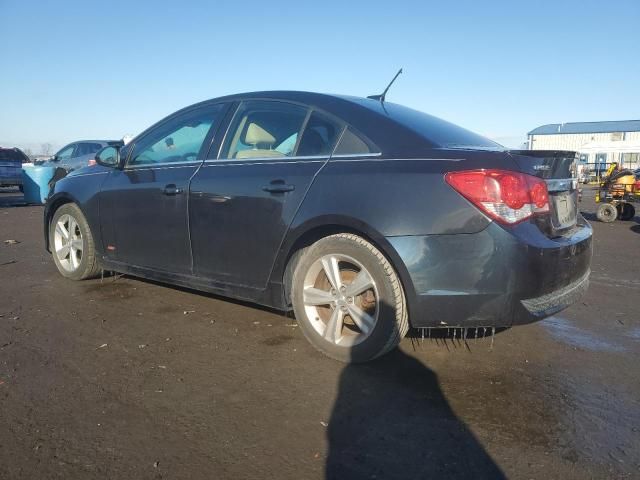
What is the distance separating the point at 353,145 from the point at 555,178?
1.18 m

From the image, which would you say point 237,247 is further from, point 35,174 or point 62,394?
point 35,174

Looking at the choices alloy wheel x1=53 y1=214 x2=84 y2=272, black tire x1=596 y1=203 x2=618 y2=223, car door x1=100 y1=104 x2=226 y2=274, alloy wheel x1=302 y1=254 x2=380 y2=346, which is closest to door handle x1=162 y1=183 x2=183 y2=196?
car door x1=100 y1=104 x2=226 y2=274

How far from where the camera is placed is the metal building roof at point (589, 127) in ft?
258

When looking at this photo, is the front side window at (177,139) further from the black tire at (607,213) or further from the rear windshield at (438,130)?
the black tire at (607,213)

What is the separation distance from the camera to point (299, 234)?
313 centimetres

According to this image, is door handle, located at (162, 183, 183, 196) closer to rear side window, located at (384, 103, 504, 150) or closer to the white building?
rear side window, located at (384, 103, 504, 150)

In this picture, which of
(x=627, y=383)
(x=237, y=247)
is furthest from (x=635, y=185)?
(x=237, y=247)

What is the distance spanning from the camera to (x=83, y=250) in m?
4.77

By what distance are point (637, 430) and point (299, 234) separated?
78.3 inches

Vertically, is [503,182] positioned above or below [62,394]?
above

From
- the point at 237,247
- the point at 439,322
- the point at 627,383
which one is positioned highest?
the point at 237,247

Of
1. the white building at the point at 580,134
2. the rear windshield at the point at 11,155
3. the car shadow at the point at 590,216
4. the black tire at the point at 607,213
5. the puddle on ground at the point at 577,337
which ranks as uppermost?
the white building at the point at 580,134

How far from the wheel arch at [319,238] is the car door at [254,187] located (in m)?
0.07

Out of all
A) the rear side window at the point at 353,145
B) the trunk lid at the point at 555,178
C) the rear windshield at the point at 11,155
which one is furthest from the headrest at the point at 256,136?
the rear windshield at the point at 11,155
